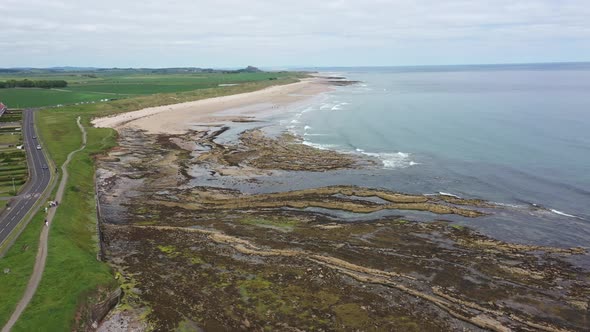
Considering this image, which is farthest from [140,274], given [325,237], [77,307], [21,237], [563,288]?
[563,288]

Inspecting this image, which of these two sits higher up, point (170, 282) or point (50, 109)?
point (50, 109)

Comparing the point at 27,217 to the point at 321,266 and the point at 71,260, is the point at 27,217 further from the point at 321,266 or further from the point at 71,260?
the point at 321,266

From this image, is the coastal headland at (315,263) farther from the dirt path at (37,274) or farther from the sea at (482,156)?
the dirt path at (37,274)

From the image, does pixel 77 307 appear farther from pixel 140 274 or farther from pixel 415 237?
pixel 415 237

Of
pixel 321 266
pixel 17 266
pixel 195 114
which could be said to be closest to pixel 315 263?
pixel 321 266

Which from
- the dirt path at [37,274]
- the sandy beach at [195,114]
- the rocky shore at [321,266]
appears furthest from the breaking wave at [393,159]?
the sandy beach at [195,114]

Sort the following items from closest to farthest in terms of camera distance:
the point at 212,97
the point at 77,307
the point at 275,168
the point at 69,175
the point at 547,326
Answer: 1. the point at 547,326
2. the point at 77,307
3. the point at 69,175
4. the point at 275,168
5. the point at 212,97
